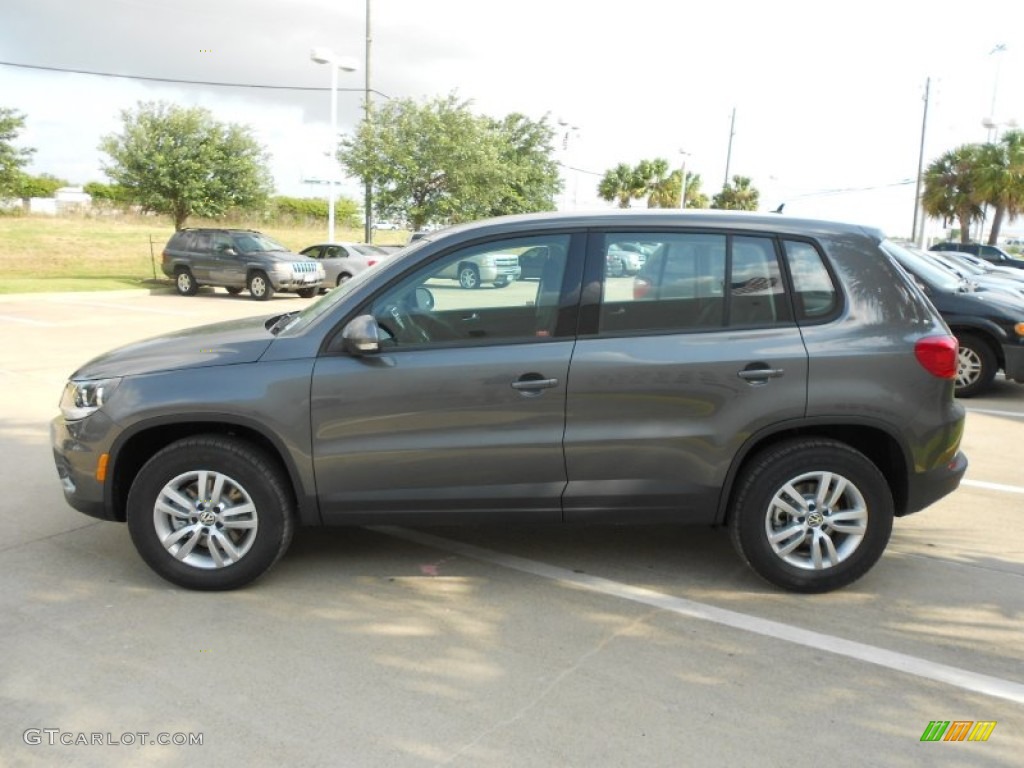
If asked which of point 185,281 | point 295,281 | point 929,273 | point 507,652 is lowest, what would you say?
point 507,652

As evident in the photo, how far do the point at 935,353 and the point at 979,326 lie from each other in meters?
5.80

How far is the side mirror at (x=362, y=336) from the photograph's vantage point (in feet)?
12.7

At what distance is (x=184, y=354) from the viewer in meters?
4.14

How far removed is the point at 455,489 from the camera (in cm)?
402

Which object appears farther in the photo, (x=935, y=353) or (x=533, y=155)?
(x=533, y=155)

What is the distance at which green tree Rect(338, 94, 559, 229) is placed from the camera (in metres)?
28.3

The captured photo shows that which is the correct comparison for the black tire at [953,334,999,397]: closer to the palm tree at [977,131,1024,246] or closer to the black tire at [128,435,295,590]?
the black tire at [128,435,295,590]

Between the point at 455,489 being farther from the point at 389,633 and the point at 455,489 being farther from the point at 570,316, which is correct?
the point at 570,316

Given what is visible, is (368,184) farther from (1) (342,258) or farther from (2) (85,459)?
(2) (85,459)

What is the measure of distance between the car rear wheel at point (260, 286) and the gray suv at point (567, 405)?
18189 mm

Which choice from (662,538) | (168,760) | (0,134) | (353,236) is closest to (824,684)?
(662,538)

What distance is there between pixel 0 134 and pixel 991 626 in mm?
29872

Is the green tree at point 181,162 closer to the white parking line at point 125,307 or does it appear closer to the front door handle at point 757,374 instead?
the white parking line at point 125,307

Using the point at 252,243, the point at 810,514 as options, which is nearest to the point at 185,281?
the point at 252,243
